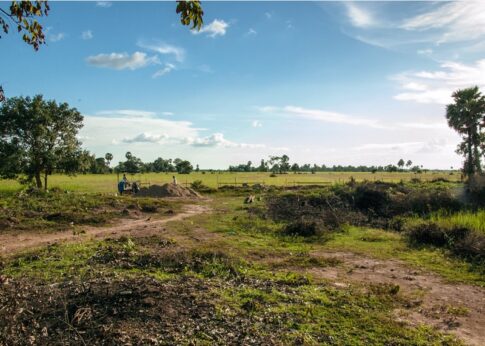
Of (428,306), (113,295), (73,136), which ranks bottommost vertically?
(428,306)

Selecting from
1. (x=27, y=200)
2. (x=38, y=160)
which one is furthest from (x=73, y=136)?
(x=27, y=200)

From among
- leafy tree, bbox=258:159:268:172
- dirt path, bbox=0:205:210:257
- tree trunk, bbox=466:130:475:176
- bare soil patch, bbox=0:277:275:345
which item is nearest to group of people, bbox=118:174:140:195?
dirt path, bbox=0:205:210:257

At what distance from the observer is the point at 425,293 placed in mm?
8625

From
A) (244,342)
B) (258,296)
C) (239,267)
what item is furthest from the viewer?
(239,267)

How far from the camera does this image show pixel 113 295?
6723 millimetres

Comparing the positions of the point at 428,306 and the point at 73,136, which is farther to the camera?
the point at 73,136

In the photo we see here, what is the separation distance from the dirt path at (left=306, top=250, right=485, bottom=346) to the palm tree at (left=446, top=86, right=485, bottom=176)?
37.9 metres

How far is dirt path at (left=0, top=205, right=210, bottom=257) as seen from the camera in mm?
12969

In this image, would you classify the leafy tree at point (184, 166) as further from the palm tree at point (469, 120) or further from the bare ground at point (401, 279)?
the bare ground at point (401, 279)

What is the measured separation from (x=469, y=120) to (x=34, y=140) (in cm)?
4309

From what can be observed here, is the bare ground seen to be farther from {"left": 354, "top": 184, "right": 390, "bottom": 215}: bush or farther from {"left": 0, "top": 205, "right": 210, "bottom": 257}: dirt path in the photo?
{"left": 354, "top": 184, "right": 390, "bottom": 215}: bush

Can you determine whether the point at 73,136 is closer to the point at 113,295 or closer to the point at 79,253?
the point at 79,253

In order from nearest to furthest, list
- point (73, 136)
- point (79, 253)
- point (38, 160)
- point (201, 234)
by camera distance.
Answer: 1. point (79, 253)
2. point (201, 234)
3. point (38, 160)
4. point (73, 136)

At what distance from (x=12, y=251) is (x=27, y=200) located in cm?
970
